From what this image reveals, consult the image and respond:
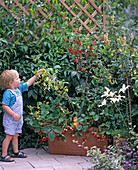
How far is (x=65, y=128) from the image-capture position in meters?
3.13

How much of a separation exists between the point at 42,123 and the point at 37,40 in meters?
1.18

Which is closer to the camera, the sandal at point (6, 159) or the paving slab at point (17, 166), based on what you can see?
the paving slab at point (17, 166)

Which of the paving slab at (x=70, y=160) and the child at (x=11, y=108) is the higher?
the child at (x=11, y=108)

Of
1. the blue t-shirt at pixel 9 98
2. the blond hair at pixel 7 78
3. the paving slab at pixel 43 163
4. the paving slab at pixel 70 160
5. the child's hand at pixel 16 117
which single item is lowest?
the paving slab at pixel 70 160

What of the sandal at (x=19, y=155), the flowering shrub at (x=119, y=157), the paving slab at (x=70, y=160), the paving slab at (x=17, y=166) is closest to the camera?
the flowering shrub at (x=119, y=157)

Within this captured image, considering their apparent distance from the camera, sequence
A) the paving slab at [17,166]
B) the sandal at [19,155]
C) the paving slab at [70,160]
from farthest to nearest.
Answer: the sandal at [19,155]
the paving slab at [70,160]
the paving slab at [17,166]

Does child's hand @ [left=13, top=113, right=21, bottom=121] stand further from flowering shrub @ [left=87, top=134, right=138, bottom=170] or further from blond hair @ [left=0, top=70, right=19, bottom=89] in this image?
flowering shrub @ [left=87, top=134, right=138, bottom=170]

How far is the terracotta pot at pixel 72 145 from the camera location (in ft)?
10.3

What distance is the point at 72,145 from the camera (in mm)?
3180

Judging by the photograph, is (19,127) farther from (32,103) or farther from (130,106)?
(130,106)

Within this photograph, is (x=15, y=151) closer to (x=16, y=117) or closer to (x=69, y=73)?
(x=16, y=117)

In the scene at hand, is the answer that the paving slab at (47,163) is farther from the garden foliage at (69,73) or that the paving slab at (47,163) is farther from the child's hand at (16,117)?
the child's hand at (16,117)

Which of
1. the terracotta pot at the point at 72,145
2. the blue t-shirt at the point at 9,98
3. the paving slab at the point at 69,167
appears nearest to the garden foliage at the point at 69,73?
the terracotta pot at the point at 72,145

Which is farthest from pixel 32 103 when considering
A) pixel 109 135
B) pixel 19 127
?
pixel 109 135
